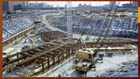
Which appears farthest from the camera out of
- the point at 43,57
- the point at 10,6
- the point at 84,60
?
the point at 10,6

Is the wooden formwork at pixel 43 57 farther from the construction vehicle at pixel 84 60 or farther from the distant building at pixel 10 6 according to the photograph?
the distant building at pixel 10 6

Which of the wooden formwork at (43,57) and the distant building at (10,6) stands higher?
the distant building at (10,6)

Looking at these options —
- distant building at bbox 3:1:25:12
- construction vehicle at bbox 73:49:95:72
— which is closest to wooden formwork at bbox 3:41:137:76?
construction vehicle at bbox 73:49:95:72

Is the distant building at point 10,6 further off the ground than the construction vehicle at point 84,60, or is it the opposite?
the distant building at point 10,6

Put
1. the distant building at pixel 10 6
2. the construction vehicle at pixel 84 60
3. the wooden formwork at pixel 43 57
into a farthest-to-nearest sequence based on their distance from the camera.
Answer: the distant building at pixel 10 6 → the wooden formwork at pixel 43 57 → the construction vehicle at pixel 84 60

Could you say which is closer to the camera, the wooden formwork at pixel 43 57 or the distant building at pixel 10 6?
the wooden formwork at pixel 43 57

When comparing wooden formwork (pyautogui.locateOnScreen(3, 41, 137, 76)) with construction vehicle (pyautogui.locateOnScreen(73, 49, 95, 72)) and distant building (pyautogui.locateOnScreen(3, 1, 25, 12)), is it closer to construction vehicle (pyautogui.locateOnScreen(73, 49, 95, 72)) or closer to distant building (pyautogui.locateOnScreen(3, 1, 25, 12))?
construction vehicle (pyautogui.locateOnScreen(73, 49, 95, 72))

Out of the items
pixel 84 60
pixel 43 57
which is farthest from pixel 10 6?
pixel 84 60

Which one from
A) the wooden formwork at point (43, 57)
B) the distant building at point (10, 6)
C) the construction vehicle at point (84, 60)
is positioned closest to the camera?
the construction vehicle at point (84, 60)

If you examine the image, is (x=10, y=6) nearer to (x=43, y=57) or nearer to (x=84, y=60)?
(x=43, y=57)

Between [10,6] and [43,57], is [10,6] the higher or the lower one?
the higher one

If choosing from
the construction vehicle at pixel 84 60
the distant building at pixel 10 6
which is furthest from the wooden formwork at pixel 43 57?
the distant building at pixel 10 6
